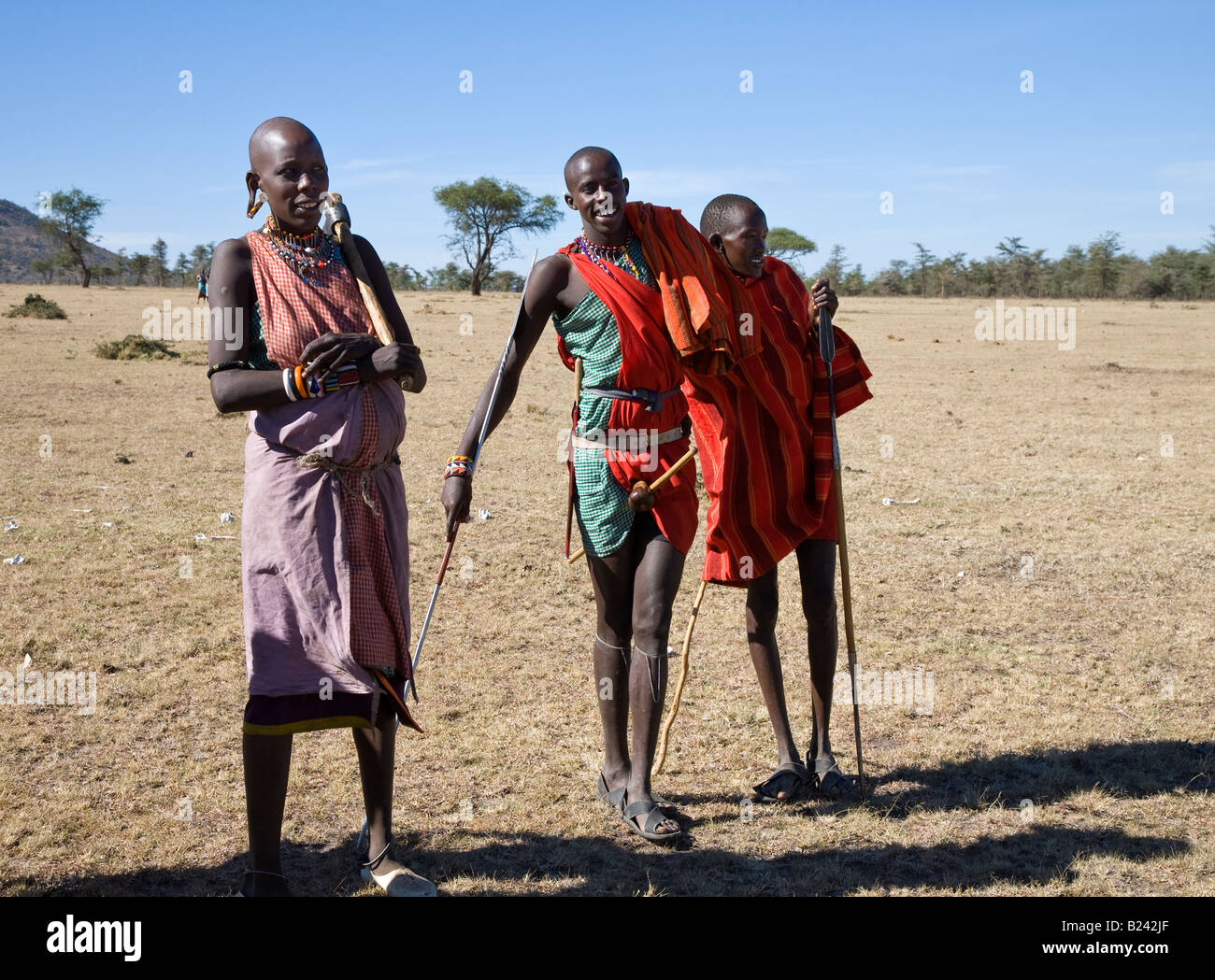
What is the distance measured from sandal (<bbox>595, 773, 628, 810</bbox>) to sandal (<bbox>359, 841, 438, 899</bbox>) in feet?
2.60

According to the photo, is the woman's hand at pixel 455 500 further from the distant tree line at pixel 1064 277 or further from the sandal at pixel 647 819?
the distant tree line at pixel 1064 277

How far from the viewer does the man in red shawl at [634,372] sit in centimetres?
356

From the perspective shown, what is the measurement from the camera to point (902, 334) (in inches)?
991

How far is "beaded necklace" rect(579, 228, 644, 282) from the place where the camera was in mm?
3635

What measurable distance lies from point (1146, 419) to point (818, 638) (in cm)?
989

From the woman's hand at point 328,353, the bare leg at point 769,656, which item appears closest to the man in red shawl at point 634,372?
the bare leg at point 769,656

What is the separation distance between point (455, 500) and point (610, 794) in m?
1.20

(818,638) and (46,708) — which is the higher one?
Result: (818,638)

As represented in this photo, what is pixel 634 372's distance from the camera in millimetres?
3592

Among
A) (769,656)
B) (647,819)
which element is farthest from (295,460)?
(769,656)

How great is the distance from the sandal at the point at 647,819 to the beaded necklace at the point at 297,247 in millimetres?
1960

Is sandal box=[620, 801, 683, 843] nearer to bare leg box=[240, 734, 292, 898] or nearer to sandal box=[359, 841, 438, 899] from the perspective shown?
sandal box=[359, 841, 438, 899]
